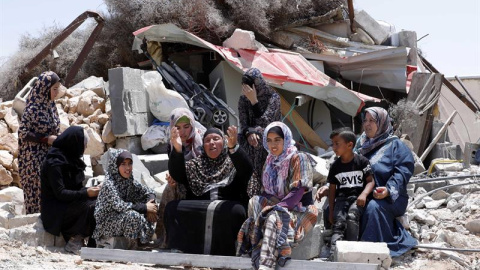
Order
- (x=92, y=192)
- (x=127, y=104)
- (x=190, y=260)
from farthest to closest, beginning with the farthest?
(x=127, y=104)
(x=92, y=192)
(x=190, y=260)

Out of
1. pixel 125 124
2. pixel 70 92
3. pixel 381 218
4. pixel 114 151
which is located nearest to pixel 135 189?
pixel 114 151

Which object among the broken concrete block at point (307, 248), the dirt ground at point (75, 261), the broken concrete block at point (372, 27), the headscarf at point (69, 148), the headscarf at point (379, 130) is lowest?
the dirt ground at point (75, 261)

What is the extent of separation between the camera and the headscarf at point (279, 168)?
16.9ft

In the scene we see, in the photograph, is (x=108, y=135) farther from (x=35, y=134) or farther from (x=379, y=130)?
(x=379, y=130)

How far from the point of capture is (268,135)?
5.21 meters

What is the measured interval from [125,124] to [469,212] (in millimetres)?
4905

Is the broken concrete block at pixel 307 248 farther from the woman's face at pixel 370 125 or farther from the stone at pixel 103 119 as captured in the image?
the stone at pixel 103 119

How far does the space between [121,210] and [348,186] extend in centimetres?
200

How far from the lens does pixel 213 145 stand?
551 centimetres

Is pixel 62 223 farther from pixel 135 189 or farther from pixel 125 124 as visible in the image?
pixel 125 124

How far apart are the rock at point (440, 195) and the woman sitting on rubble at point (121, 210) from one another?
11.3 feet

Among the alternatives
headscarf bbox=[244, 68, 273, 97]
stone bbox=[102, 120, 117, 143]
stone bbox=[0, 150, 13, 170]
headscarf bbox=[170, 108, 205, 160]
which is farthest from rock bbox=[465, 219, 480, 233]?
stone bbox=[0, 150, 13, 170]

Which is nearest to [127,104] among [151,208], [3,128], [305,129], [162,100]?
[162,100]

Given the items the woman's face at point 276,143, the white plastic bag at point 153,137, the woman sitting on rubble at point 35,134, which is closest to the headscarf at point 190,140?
the woman's face at point 276,143
